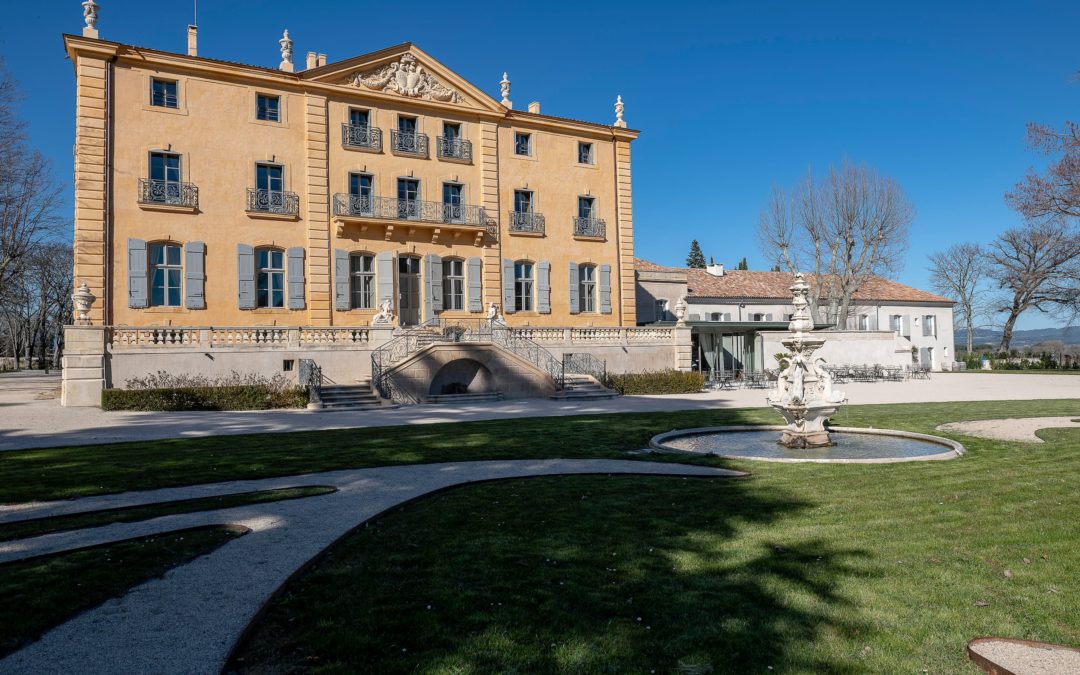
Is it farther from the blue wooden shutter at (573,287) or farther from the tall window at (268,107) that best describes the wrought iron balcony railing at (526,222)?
the tall window at (268,107)

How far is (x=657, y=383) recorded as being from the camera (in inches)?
1118

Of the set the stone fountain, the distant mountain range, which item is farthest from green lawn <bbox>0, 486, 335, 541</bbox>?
the distant mountain range

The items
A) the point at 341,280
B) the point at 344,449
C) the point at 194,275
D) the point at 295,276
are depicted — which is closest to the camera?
the point at 344,449

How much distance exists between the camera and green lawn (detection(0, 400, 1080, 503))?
375 inches

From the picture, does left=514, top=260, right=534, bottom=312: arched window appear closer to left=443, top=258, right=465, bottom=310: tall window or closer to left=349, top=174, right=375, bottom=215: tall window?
left=443, top=258, right=465, bottom=310: tall window

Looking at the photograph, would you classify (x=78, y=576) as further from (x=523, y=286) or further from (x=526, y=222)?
(x=526, y=222)

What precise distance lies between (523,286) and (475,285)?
2685 millimetres

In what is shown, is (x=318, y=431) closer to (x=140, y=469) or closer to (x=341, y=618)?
(x=140, y=469)

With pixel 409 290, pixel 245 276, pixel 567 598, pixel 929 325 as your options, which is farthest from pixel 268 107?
pixel 929 325

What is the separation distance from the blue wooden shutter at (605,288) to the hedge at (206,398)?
15932 mm

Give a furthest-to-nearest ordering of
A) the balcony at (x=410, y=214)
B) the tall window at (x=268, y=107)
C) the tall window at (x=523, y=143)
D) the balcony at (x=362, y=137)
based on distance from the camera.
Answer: the tall window at (x=523, y=143) < the balcony at (x=362, y=137) < the balcony at (x=410, y=214) < the tall window at (x=268, y=107)

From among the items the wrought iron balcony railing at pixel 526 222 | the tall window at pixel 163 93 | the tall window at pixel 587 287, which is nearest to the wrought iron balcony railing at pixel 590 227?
the tall window at pixel 587 287

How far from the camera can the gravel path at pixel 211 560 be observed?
3.82 meters

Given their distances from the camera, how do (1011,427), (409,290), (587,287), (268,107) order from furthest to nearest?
(587,287), (409,290), (268,107), (1011,427)
